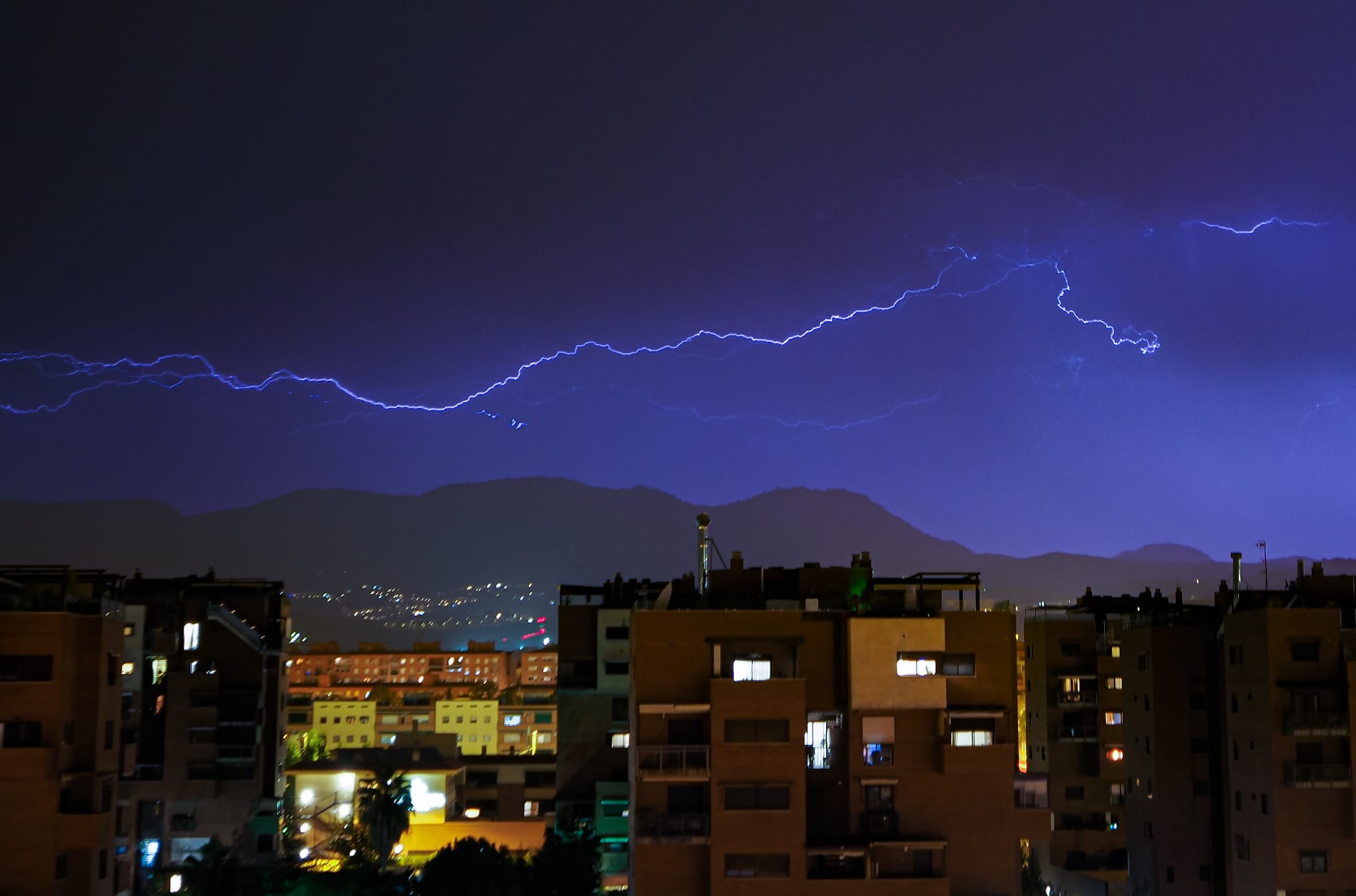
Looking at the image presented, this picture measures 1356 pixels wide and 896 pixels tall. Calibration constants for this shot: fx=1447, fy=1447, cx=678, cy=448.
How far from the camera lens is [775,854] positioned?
21.5m

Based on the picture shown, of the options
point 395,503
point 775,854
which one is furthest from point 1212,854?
point 395,503

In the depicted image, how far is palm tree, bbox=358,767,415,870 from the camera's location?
3384cm

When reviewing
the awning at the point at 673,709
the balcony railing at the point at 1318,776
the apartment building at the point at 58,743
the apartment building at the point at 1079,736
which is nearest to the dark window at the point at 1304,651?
the balcony railing at the point at 1318,776

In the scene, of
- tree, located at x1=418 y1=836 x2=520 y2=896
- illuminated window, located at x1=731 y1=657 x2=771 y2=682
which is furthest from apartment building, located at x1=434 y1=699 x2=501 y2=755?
illuminated window, located at x1=731 y1=657 x2=771 y2=682

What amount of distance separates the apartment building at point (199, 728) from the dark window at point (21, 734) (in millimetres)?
12302

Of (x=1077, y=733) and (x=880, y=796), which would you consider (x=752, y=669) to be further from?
(x=1077, y=733)

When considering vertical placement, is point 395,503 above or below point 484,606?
above

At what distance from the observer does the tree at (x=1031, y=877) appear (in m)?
31.5

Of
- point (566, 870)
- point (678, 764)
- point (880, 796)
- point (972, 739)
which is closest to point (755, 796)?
point (678, 764)

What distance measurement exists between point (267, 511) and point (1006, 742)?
110 meters

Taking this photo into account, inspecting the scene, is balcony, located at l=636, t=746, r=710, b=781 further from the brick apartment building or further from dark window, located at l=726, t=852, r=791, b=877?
dark window, located at l=726, t=852, r=791, b=877

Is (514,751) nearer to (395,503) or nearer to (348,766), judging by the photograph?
(348,766)

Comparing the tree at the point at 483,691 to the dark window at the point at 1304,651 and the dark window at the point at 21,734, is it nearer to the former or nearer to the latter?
the dark window at the point at 21,734

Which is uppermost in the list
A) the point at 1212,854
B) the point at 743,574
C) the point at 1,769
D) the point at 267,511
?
the point at 267,511
